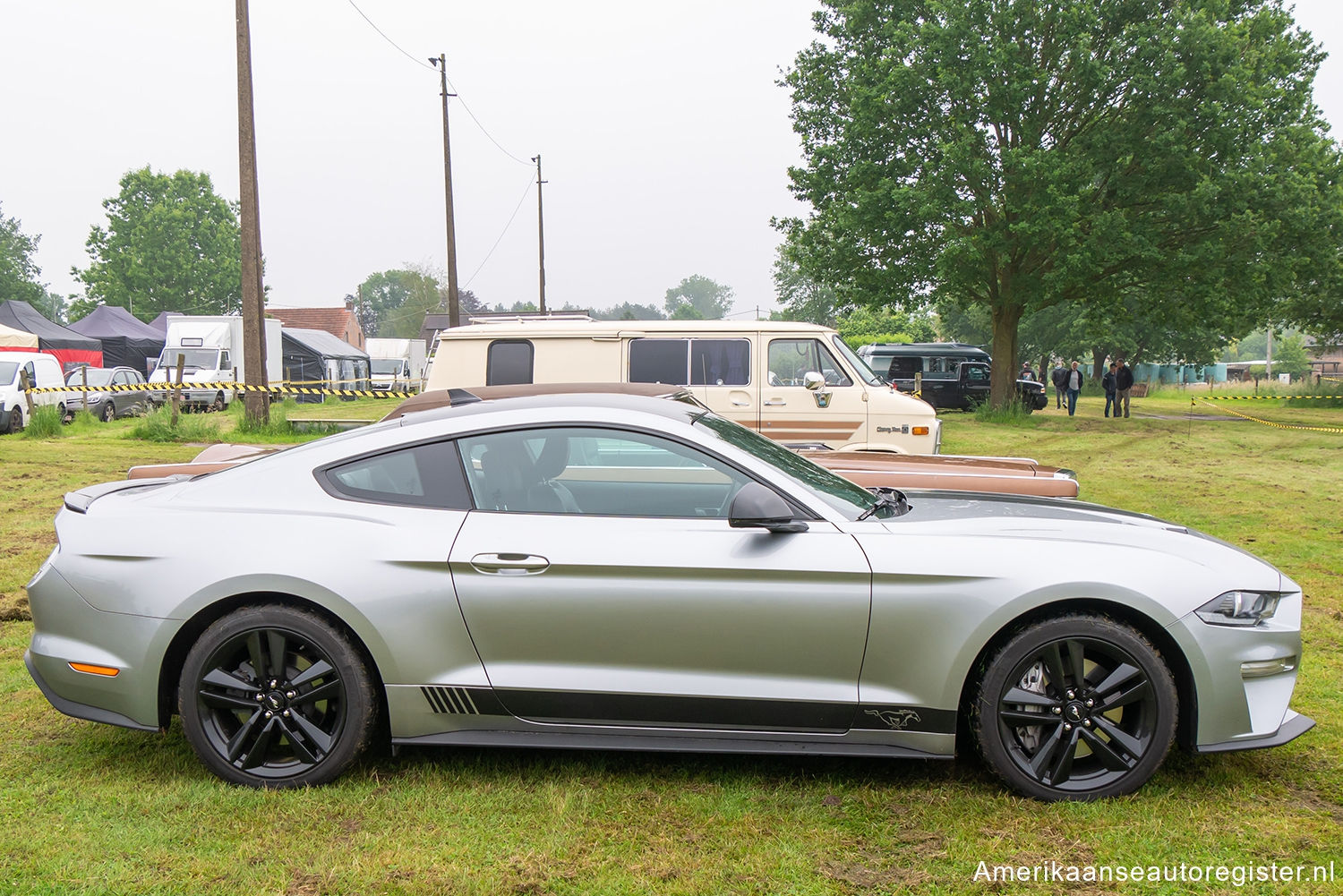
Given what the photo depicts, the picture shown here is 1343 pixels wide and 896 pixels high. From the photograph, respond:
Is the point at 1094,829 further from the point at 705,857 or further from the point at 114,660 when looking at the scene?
the point at 114,660

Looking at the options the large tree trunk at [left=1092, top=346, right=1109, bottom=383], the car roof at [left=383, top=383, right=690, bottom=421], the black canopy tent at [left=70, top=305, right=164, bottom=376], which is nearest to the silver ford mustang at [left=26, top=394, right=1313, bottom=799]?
the car roof at [left=383, top=383, right=690, bottom=421]

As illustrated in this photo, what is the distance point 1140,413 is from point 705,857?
106 ft

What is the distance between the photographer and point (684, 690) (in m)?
3.36

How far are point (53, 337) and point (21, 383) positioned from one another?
16.8 meters

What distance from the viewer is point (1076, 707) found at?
330cm

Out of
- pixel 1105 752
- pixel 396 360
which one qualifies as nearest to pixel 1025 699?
pixel 1105 752

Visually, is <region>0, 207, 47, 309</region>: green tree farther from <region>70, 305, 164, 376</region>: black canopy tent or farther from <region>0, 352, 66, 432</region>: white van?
<region>0, 352, 66, 432</region>: white van

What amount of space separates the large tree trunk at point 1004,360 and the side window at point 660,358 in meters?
19.3

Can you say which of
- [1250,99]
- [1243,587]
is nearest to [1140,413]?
[1250,99]

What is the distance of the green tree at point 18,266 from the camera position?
80.3 m

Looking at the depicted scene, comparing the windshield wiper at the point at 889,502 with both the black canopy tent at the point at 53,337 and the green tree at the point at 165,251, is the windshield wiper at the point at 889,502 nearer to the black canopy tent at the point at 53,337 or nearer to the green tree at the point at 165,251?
the black canopy tent at the point at 53,337

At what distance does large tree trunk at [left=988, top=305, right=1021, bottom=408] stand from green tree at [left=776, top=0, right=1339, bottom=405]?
0.54 m

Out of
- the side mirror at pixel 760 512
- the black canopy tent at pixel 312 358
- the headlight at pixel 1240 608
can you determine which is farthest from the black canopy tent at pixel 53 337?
the headlight at pixel 1240 608

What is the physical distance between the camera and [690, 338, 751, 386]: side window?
9.84m
